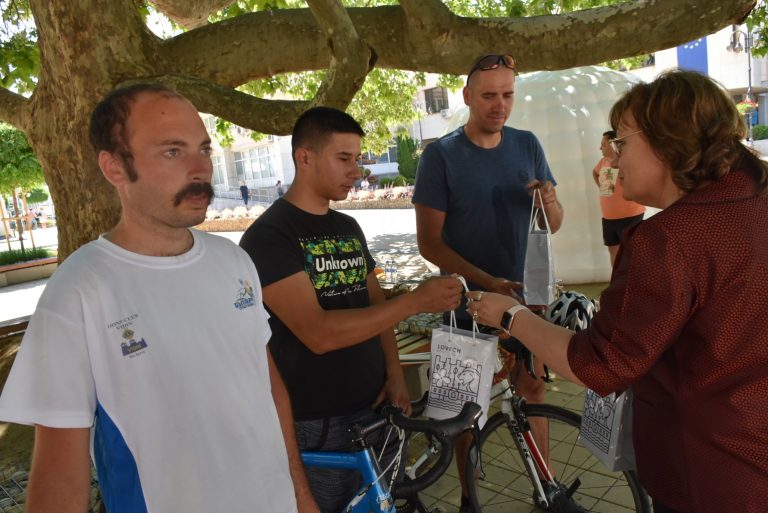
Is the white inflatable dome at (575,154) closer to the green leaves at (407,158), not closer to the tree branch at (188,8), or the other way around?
the tree branch at (188,8)

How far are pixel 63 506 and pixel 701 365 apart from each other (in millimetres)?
1551

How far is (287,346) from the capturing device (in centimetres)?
221

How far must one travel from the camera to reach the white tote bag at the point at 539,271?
102 inches

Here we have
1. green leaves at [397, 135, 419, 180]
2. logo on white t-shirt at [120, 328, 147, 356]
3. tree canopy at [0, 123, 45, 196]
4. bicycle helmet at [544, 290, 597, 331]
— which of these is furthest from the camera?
green leaves at [397, 135, 419, 180]

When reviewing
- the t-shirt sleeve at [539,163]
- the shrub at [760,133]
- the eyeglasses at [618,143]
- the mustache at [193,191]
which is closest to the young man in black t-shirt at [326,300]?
the mustache at [193,191]

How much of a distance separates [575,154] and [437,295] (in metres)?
7.25

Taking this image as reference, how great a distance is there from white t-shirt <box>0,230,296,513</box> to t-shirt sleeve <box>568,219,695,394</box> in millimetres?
939

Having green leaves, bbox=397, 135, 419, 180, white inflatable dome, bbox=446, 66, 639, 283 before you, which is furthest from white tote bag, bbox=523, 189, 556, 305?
green leaves, bbox=397, 135, 419, 180

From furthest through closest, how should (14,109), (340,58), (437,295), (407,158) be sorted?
(407,158), (14,109), (340,58), (437,295)

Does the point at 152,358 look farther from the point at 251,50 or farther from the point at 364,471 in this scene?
the point at 251,50

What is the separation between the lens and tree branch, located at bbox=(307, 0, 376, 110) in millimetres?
2689

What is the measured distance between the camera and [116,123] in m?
1.48

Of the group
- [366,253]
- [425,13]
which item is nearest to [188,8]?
[425,13]

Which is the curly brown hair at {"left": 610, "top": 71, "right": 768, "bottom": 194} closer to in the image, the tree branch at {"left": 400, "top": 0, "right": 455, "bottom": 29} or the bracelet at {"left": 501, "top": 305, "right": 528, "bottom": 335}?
the bracelet at {"left": 501, "top": 305, "right": 528, "bottom": 335}
